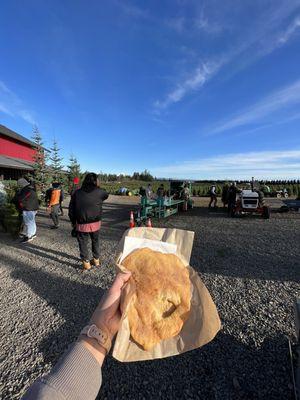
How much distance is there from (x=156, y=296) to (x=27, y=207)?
707 cm

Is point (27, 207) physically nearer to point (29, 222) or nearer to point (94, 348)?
point (29, 222)

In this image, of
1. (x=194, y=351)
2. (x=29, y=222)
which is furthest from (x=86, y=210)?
(x=29, y=222)

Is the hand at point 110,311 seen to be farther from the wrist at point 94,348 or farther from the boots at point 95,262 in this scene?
the boots at point 95,262

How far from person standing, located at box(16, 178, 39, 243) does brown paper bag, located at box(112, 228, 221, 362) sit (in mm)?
6830

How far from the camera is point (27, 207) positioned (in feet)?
23.6

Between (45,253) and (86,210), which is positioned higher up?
(86,210)

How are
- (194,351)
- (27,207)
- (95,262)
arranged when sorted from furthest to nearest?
(27,207)
(95,262)
(194,351)

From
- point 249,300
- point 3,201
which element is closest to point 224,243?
point 249,300

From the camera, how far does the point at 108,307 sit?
1213 mm

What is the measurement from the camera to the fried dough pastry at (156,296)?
1211 millimetres

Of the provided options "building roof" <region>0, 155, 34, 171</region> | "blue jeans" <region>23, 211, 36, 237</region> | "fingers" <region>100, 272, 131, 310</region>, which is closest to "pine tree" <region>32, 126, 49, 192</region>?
"building roof" <region>0, 155, 34, 171</region>

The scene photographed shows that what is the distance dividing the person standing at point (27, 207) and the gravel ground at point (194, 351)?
76cm

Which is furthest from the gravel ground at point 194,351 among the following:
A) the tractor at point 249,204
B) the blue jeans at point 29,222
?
the tractor at point 249,204

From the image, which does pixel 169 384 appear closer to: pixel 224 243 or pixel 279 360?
pixel 279 360
